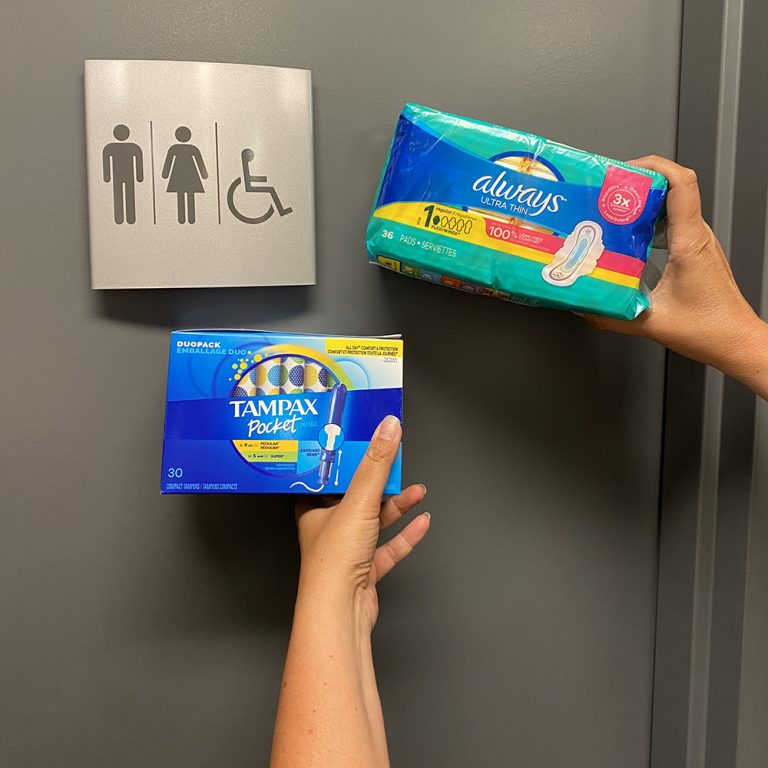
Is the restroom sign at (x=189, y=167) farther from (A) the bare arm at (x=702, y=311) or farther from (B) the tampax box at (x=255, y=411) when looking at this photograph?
(A) the bare arm at (x=702, y=311)

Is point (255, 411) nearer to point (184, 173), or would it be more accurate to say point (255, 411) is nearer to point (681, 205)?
point (184, 173)

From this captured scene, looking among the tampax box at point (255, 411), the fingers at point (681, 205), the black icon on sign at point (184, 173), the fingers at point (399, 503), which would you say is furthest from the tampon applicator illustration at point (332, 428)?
the fingers at point (681, 205)

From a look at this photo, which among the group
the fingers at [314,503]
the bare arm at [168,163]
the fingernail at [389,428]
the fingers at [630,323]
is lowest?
the fingers at [314,503]

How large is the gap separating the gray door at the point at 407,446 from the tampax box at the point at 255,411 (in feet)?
0.45

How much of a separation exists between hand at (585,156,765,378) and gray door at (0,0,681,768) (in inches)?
5.3

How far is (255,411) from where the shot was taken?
0.58 m

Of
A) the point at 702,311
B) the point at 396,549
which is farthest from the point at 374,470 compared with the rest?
the point at 702,311

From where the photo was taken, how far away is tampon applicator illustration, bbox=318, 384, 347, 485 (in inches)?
22.9

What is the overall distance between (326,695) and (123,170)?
1.70 feet

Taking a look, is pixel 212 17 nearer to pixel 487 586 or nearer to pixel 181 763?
pixel 487 586

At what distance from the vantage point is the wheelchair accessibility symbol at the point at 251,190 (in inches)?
25.8

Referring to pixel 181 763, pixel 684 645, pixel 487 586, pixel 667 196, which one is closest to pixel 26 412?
pixel 181 763

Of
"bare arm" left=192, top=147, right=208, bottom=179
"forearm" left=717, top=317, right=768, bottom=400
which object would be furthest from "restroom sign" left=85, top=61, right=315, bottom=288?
"forearm" left=717, top=317, right=768, bottom=400

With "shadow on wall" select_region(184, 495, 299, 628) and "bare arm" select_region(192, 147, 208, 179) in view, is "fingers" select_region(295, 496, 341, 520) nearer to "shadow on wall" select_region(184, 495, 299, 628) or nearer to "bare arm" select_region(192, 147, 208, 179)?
"shadow on wall" select_region(184, 495, 299, 628)
